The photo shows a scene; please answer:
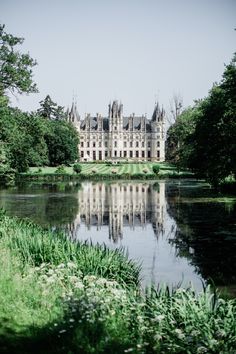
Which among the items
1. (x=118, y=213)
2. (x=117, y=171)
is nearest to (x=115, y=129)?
(x=117, y=171)

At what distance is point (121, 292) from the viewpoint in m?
7.46

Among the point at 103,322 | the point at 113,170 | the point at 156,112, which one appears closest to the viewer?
the point at 103,322

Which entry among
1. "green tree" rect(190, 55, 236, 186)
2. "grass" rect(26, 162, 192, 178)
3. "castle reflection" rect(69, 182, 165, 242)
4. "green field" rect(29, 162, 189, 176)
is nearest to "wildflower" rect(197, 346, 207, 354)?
"castle reflection" rect(69, 182, 165, 242)

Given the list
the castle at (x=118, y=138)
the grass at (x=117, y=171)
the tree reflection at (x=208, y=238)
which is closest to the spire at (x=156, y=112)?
the castle at (x=118, y=138)

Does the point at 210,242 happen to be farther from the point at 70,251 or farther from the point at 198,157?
the point at 198,157

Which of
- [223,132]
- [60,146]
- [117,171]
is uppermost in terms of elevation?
[60,146]

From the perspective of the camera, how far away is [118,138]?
14138cm

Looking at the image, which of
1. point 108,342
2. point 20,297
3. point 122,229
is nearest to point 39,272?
point 20,297

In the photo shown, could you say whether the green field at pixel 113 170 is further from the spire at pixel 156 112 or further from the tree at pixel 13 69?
the spire at pixel 156 112

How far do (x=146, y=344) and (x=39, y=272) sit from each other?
444 centimetres

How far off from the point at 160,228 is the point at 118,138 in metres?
Answer: 121

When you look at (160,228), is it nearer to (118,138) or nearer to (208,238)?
(208,238)

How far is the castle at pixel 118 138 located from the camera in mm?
141375

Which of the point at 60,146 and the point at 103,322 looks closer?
the point at 103,322
